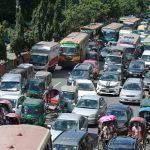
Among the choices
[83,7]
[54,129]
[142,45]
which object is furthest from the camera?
[83,7]

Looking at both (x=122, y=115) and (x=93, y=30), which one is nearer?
(x=122, y=115)

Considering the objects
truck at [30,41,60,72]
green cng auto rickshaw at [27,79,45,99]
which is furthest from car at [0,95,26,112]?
truck at [30,41,60,72]

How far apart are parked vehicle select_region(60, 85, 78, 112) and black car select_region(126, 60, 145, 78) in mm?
11581

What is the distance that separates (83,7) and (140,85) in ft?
136

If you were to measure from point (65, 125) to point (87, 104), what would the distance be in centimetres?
508

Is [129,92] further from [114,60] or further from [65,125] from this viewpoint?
[65,125]

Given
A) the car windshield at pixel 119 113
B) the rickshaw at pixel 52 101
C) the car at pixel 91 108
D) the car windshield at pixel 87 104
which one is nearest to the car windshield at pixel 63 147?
the car windshield at pixel 119 113

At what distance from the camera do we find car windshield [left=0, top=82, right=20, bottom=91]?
113ft

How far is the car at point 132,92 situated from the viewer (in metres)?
35.5

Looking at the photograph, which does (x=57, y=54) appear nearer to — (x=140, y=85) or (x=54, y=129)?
(x=140, y=85)

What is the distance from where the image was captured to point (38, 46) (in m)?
46.5

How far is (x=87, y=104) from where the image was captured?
29750 mm

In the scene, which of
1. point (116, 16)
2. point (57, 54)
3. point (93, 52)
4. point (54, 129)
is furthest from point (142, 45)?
point (116, 16)

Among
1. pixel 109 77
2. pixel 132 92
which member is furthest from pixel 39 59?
pixel 132 92
